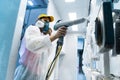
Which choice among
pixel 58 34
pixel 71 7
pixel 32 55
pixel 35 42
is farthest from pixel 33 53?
pixel 71 7

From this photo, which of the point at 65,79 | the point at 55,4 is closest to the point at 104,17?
the point at 55,4

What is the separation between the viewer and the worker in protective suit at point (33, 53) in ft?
4.10

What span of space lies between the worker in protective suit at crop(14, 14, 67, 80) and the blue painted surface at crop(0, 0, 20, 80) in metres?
0.14

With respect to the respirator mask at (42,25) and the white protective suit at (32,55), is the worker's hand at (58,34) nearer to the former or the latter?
the white protective suit at (32,55)

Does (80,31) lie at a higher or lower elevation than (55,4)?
lower

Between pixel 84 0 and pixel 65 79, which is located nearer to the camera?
pixel 84 0

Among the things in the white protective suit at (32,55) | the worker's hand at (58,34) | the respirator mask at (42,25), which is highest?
the respirator mask at (42,25)

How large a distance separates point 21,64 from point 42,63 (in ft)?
0.70

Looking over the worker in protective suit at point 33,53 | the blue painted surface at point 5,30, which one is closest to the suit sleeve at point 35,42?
the worker in protective suit at point 33,53

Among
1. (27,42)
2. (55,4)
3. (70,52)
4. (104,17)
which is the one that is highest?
(55,4)

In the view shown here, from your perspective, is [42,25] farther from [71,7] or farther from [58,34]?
[71,7]

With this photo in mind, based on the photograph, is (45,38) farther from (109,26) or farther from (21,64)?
(109,26)

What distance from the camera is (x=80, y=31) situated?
6.77 m

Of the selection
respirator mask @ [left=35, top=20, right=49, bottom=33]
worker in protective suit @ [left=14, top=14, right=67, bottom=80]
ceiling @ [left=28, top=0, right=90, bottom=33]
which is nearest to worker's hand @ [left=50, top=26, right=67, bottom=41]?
worker in protective suit @ [left=14, top=14, right=67, bottom=80]
